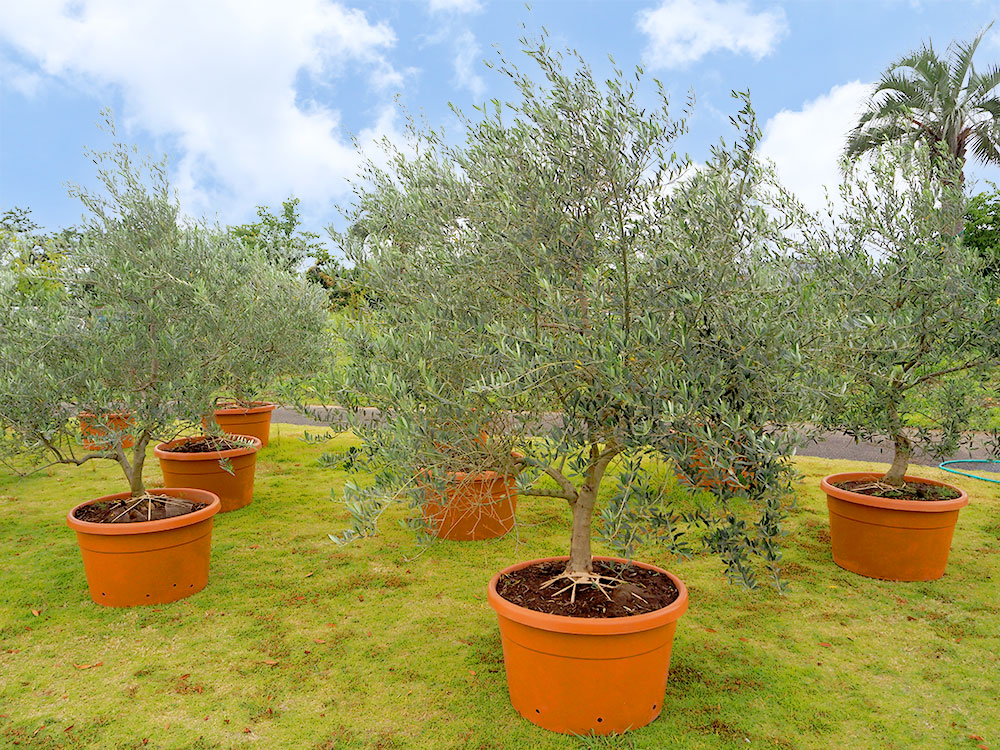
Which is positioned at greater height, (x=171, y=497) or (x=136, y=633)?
(x=171, y=497)

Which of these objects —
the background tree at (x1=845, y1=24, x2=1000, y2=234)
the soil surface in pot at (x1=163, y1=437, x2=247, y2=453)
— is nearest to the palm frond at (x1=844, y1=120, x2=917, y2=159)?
the background tree at (x1=845, y1=24, x2=1000, y2=234)

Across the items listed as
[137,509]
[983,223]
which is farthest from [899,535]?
[983,223]

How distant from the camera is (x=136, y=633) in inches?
229

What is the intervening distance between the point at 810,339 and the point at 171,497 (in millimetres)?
6661

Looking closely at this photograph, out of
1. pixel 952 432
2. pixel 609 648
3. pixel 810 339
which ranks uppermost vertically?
pixel 810 339

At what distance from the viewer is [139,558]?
6250 millimetres

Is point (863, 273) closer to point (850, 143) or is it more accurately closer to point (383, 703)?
point (383, 703)

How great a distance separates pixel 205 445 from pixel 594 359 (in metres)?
8.04

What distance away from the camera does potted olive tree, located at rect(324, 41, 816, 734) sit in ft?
Answer: 12.0

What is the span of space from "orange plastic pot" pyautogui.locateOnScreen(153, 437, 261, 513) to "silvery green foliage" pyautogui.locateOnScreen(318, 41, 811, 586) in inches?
220

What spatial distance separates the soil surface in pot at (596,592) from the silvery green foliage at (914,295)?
2.48 m

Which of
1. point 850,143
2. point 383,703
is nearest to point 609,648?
point 383,703

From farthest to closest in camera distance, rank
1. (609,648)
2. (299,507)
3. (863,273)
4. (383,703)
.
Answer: (299,507), (863,273), (383,703), (609,648)

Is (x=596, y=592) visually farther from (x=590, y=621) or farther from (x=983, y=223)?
(x=983, y=223)
